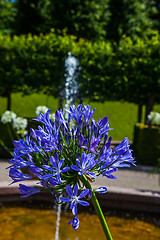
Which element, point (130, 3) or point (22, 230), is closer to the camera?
point (22, 230)

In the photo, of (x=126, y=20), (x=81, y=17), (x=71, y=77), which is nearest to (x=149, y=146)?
(x=71, y=77)

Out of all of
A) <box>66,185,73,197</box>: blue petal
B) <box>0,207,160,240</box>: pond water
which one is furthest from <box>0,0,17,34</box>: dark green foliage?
<box>66,185,73,197</box>: blue petal

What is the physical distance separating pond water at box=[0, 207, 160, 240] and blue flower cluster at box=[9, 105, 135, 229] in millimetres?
3850

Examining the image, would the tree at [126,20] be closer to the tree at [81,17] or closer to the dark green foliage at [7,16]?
the tree at [81,17]

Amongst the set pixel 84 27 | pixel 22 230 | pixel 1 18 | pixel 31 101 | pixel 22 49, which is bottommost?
pixel 22 230

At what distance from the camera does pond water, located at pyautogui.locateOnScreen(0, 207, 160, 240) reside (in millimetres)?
4860

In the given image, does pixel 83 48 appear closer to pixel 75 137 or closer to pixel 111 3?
pixel 111 3

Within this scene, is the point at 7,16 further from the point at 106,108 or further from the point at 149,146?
the point at 149,146

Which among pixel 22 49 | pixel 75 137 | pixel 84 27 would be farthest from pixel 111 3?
pixel 75 137

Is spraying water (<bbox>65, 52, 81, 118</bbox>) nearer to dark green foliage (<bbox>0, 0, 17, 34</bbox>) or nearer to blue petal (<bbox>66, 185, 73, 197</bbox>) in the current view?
blue petal (<bbox>66, 185, 73, 197</bbox>)

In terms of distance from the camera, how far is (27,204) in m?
5.86

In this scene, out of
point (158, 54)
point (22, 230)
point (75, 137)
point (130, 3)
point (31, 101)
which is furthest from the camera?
point (130, 3)

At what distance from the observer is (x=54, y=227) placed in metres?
5.18

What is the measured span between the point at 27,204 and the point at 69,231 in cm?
112
